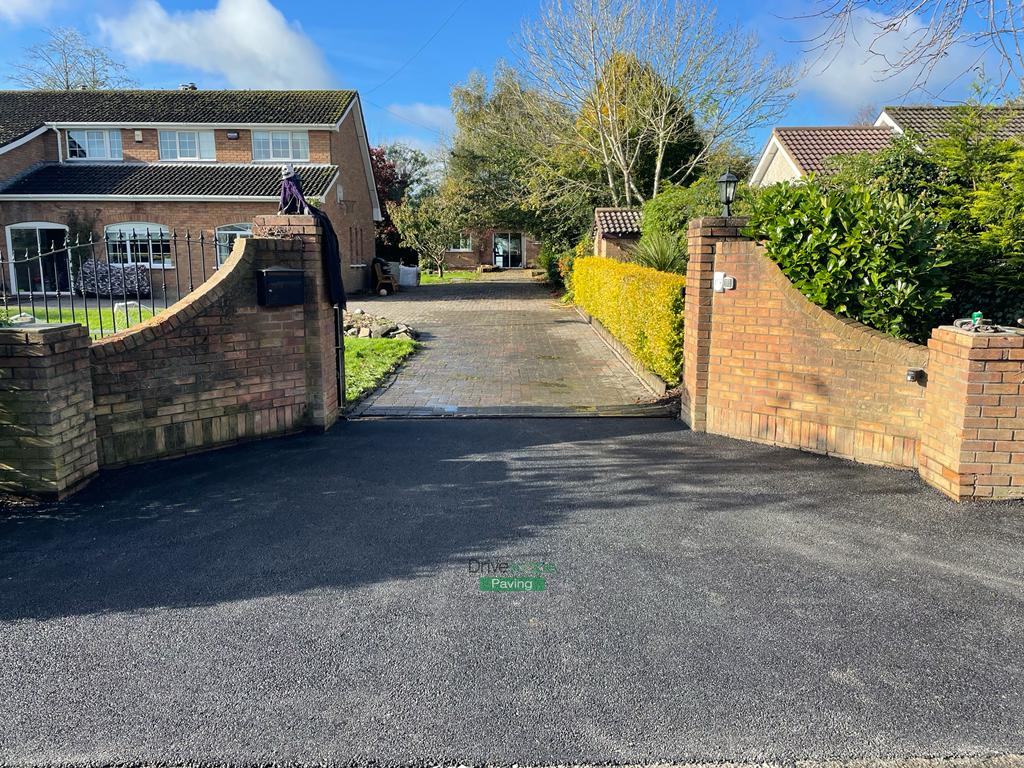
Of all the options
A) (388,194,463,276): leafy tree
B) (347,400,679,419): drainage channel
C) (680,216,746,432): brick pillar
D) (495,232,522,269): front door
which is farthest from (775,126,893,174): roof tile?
(495,232,522,269): front door

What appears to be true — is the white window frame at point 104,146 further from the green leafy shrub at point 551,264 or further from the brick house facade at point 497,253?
the brick house facade at point 497,253

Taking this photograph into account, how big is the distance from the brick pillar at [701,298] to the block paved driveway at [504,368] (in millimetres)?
1236

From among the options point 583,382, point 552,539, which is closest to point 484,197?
point 583,382

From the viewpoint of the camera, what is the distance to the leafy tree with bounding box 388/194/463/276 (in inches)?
1473

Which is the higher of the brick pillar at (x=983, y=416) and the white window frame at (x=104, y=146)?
the white window frame at (x=104, y=146)

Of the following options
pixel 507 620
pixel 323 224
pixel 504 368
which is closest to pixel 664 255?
pixel 504 368

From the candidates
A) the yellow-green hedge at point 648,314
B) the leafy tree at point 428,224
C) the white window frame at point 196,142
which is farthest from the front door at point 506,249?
the yellow-green hedge at point 648,314

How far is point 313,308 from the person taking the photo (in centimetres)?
716

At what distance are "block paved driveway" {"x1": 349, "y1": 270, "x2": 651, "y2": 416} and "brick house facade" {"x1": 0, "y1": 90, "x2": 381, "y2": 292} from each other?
6101mm

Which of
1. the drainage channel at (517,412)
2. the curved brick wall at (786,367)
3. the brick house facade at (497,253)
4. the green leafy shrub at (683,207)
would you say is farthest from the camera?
the brick house facade at (497,253)

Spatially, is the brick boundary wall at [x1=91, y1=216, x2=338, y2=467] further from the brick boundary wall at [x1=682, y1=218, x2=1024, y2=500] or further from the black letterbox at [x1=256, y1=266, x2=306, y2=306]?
the brick boundary wall at [x1=682, y1=218, x2=1024, y2=500]

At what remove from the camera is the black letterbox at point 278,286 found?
22.0 ft

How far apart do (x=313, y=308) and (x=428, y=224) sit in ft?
106

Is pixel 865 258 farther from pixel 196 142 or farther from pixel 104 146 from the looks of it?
pixel 104 146
